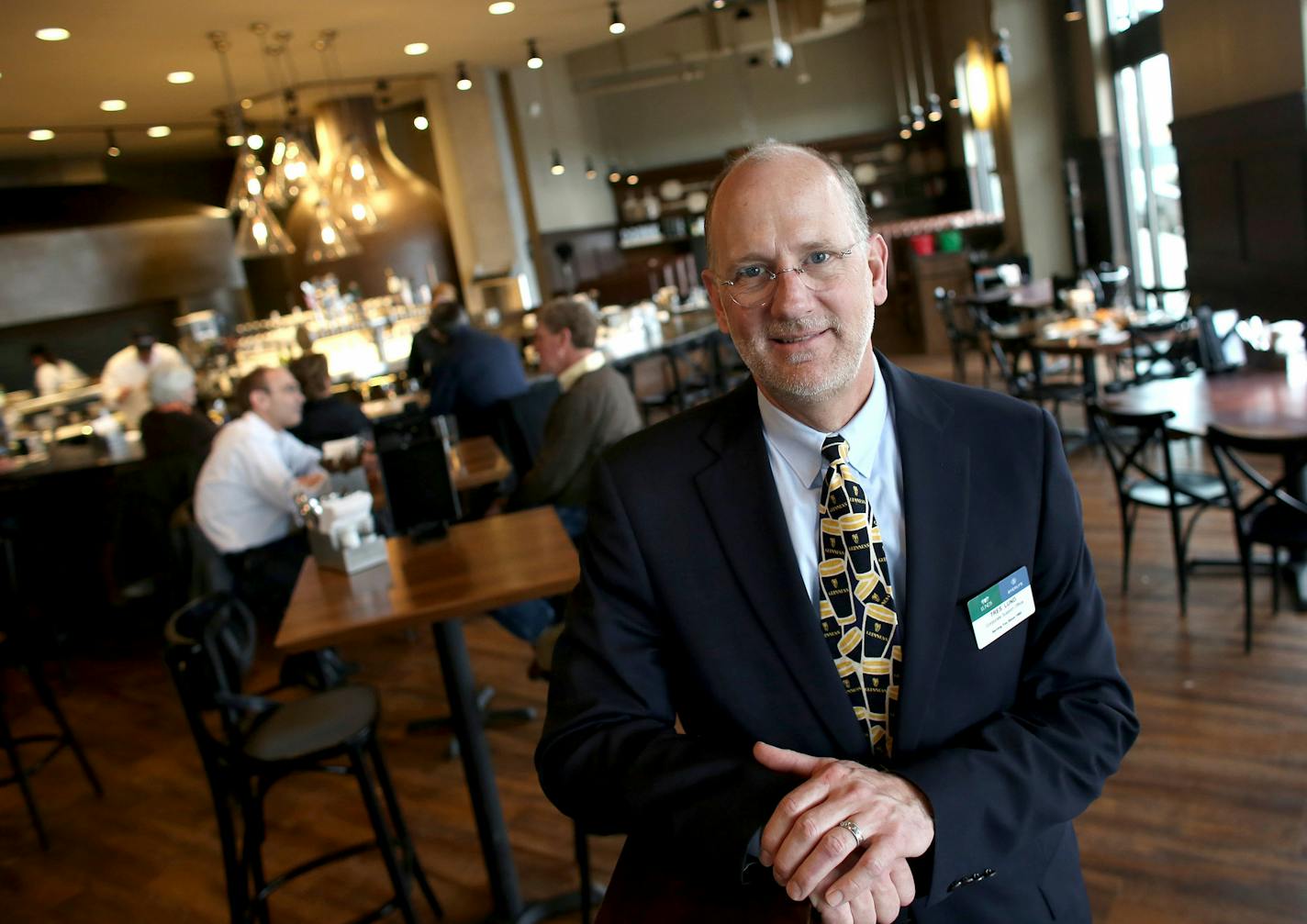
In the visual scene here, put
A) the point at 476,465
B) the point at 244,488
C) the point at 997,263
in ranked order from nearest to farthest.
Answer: the point at 244,488 < the point at 476,465 < the point at 997,263

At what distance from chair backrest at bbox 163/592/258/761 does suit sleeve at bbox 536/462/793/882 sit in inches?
64.7

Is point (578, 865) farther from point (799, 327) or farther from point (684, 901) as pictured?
point (799, 327)

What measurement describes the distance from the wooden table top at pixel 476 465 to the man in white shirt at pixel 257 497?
59 cm

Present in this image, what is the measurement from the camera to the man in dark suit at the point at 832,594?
117 centimetres

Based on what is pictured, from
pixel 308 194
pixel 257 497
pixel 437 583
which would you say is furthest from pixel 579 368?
pixel 308 194

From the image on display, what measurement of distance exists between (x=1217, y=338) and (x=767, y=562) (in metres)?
5.12

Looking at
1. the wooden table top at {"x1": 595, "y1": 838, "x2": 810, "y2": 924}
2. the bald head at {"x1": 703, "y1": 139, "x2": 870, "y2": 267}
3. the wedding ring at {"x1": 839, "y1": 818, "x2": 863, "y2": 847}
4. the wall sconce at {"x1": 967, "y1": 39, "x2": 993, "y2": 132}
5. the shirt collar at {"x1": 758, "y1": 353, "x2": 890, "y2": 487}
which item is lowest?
the wooden table top at {"x1": 595, "y1": 838, "x2": 810, "y2": 924}

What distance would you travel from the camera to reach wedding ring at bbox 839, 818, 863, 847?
1014mm

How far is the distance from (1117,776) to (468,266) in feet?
33.7

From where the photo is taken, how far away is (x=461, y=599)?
2406 mm

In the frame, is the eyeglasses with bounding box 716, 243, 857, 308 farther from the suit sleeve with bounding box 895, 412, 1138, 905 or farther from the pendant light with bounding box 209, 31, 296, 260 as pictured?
the pendant light with bounding box 209, 31, 296, 260

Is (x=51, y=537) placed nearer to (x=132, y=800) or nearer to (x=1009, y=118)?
(x=132, y=800)

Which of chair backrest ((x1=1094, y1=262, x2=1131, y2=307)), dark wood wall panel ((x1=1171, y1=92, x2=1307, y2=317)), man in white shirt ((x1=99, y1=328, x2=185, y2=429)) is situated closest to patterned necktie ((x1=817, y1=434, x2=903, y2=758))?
dark wood wall panel ((x1=1171, y1=92, x2=1307, y2=317))

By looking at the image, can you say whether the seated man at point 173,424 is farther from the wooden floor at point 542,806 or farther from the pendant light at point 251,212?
the wooden floor at point 542,806
